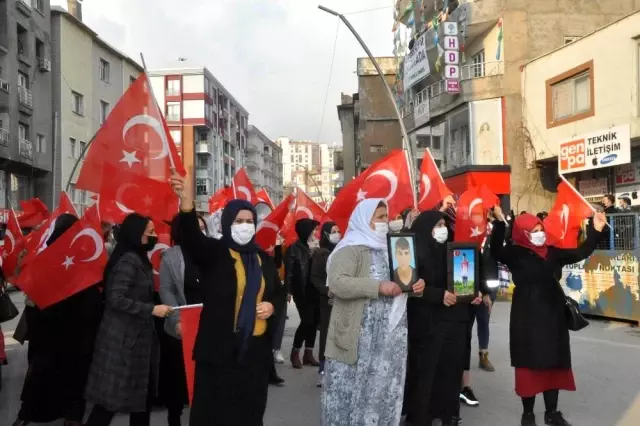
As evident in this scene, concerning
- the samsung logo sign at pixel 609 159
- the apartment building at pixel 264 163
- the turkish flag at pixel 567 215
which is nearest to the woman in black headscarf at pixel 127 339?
the turkish flag at pixel 567 215

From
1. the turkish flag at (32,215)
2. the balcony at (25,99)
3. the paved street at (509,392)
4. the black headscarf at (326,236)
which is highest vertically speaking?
the balcony at (25,99)

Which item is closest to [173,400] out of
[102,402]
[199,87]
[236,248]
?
[102,402]

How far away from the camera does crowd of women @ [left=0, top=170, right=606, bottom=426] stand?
4227 millimetres

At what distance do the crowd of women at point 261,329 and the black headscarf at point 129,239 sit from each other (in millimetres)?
12

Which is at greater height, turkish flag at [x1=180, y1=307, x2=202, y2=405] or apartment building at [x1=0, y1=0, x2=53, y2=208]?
apartment building at [x1=0, y1=0, x2=53, y2=208]

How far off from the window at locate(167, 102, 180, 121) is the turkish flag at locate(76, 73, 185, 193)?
75.6m

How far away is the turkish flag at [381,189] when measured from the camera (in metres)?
7.02

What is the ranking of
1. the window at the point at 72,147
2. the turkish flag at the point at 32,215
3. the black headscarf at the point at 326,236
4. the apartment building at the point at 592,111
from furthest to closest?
the window at the point at 72,147 → the apartment building at the point at 592,111 → the turkish flag at the point at 32,215 → the black headscarf at the point at 326,236

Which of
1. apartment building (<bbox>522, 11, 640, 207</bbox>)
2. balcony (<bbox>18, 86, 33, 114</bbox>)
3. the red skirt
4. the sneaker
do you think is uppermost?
balcony (<bbox>18, 86, 33, 114</bbox>)

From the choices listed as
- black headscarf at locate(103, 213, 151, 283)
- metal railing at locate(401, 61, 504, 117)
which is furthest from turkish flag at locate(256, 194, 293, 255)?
metal railing at locate(401, 61, 504, 117)

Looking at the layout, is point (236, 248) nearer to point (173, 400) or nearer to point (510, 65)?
point (173, 400)

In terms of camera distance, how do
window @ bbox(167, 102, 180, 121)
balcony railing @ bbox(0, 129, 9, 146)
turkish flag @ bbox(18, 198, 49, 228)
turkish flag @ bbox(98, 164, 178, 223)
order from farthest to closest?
window @ bbox(167, 102, 180, 121) → balcony railing @ bbox(0, 129, 9, 146) → turkish flag @ bbox(18, 198, 49, 228) → turkish flag @ bbox(98, 164, 178, 223)

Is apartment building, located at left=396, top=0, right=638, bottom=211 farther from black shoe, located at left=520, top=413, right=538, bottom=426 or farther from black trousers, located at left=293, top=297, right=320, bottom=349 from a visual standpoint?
black shoe, located at left=520, top=413, right=538, bottom=426

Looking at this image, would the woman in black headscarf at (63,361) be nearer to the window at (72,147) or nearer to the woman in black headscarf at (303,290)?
the woman in black headscarf at (303,290)
